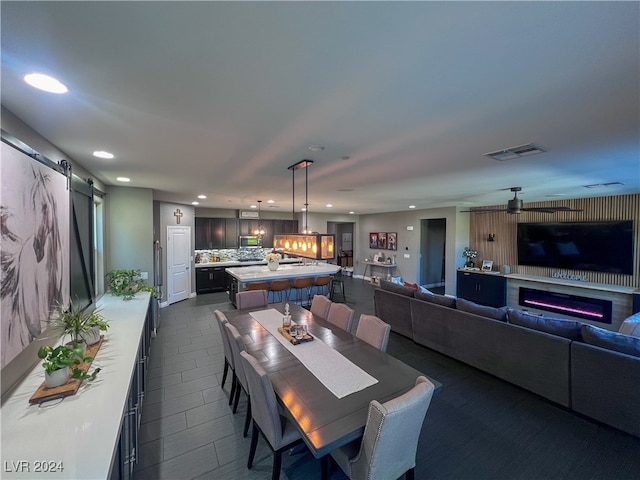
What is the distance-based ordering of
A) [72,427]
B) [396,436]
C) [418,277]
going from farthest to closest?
1. [418,277]
2. [396,436]
3. [72,427]

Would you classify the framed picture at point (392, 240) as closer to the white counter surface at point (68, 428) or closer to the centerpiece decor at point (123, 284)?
the centerpiece decor at point (123, 284)

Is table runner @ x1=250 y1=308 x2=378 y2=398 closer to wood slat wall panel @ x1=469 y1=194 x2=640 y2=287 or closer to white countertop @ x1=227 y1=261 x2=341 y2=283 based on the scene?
white countertop @ x1=227 y1=261 x2=341 y2=283

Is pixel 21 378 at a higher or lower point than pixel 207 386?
higher

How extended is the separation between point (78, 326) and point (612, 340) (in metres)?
4.46

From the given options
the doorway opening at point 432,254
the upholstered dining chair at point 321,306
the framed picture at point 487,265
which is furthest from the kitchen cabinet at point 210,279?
the framed picture at point 487,265

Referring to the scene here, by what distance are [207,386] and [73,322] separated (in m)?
1.57

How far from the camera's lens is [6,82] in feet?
4.25

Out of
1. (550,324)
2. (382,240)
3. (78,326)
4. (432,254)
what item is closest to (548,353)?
(550,324)

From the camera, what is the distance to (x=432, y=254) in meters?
8.71

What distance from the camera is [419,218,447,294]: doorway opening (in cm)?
834

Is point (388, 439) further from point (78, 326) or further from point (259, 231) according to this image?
point (259, 231)

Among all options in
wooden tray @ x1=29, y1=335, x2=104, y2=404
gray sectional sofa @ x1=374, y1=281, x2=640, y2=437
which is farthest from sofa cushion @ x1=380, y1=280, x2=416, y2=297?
wooden tray @ x1=29, y1=335, x2=104, y2=404

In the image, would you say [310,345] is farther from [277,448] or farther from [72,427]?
[72,427]

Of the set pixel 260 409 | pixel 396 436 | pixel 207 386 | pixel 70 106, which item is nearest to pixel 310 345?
pixel 260 409
